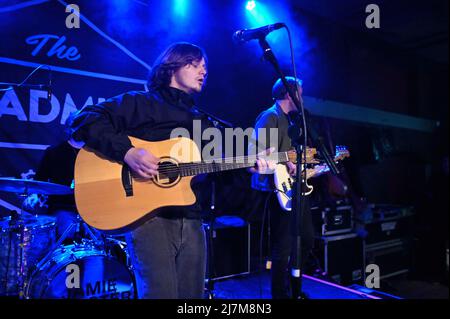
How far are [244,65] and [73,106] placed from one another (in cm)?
253

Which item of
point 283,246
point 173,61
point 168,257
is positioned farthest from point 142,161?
point 283,246

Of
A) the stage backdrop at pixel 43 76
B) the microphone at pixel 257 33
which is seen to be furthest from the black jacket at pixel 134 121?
the stage backdrop at pixel 43 76

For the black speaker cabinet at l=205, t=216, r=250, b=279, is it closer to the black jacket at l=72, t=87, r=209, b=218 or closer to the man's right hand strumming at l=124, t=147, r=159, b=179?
the black jacket at l=72, t=87, r=209, b=218

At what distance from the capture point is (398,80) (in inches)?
309

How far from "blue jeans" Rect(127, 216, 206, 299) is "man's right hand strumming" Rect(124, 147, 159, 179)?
0.94 feet

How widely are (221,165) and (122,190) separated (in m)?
0.71

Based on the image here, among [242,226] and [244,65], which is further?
[244,65]

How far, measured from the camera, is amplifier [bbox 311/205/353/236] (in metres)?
4.90

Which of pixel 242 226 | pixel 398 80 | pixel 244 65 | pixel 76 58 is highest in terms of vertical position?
pixel 398 80

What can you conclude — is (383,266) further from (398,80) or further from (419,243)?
(398,80)

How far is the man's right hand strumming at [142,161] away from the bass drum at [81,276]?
1.15 metres

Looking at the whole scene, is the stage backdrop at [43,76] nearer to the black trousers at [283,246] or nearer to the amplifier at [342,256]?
the black trousers at [283,246]

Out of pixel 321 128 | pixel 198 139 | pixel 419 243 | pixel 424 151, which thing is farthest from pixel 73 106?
pixel 424 151

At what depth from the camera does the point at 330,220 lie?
16.3 ft
